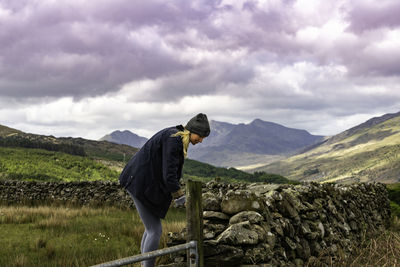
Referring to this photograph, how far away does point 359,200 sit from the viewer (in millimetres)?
9594

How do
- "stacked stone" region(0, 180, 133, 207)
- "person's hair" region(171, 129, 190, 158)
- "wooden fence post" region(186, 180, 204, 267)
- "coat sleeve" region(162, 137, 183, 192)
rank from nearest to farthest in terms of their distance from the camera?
"wooden fence post" region(186, 180, 204, 267)
"coat sleeve" region(162, 137, 183, 192)
"person's hair" region(171, 129, 190, 158)
"stacked stone" region(0, 180, 133, 207)

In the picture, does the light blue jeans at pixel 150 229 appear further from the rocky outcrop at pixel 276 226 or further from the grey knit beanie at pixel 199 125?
the grey knit beanie at pixel 199 125

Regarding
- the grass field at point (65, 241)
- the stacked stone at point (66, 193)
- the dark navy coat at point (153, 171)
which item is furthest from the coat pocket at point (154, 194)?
the stacked stone at point (66, 193)

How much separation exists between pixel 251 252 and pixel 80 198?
14.7 metres

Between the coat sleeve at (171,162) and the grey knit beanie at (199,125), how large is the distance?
0.76 feet

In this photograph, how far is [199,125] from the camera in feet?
13.7

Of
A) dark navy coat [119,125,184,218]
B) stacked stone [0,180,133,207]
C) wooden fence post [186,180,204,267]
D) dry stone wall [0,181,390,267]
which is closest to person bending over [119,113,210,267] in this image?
dark navy coat [119,125,184,218]

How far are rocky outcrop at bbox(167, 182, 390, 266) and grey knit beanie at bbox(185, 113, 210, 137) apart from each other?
1.06m

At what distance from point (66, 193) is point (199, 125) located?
15461mm

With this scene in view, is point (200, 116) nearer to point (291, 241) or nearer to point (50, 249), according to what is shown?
point (291, 241)

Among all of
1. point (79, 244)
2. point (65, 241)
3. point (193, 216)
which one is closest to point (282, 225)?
point (193, 216)

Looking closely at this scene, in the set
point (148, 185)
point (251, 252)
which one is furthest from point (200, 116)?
point (251, 252)

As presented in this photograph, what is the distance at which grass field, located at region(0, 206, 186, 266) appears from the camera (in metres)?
5.88

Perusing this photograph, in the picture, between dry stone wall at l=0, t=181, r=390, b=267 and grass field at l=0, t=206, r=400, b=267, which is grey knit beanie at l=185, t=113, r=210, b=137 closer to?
dry stone wall at l=0, t=181, r=390, b=267
